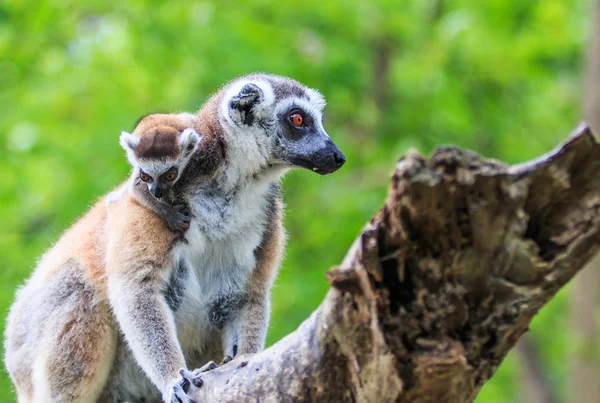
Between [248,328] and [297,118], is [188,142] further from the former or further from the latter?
[248,328]

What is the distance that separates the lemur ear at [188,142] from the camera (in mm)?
5469

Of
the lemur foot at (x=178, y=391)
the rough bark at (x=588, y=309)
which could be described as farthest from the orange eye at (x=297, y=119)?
the rough bark at (x=588, y=309)

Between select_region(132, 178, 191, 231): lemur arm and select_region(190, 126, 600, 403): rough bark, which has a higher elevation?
select_region(132, 178, 191, 231): lemur arm

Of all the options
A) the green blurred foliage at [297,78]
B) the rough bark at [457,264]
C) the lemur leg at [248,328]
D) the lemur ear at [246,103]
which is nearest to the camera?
the rough bark at [457,264]

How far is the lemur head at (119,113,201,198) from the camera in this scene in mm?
5387

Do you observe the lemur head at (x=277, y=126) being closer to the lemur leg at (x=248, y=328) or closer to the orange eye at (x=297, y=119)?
the orange eye at (x=297, y=119)

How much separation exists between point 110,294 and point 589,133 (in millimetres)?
3505

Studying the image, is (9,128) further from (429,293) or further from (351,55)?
(429,293)

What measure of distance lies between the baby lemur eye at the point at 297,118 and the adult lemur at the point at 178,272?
0.01 meters

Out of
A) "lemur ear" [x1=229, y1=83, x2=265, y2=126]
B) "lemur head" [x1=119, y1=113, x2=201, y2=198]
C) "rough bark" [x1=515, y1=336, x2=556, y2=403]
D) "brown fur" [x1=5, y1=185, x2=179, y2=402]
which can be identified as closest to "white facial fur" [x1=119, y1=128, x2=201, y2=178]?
"lemur head" [x1=119, y1=113, x2=201, y2=198]

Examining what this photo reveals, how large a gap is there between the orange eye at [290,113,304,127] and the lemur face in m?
0.83

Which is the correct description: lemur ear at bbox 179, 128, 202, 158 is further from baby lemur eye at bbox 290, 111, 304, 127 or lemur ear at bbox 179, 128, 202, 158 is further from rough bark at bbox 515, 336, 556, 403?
rough bark at bbox 515, 336, 556, 403

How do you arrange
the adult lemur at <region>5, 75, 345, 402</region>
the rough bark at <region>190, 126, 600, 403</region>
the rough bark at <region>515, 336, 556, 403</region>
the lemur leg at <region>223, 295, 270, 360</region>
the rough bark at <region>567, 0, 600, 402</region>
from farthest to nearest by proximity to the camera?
the rough bark at <region>515, 336, 556, 403</region> < the rough bark at <region>567, 0, 600, 402</region> < the lemur leg at <region>223, 295, 270, 360</region> < the adult lemur at <region>5, 75, 345, 402</region> < the rough bark at <region>190, 126, 600, 403</region>

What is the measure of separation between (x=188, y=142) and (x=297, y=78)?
7.11 meters
